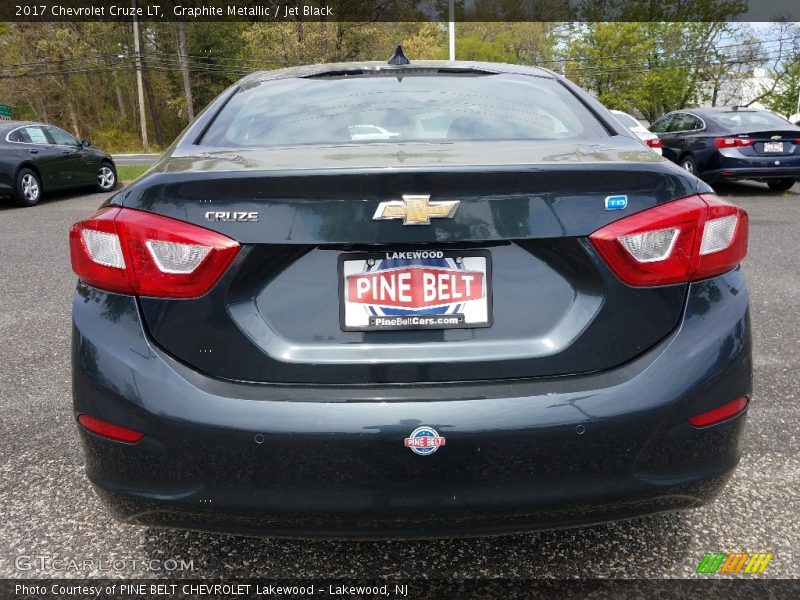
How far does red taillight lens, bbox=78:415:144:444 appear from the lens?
5.40 feet

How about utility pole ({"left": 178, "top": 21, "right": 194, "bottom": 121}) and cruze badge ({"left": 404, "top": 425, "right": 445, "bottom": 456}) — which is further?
utility pole ({"left": 178, "top": 21, "right": 194, "bottom": 121})

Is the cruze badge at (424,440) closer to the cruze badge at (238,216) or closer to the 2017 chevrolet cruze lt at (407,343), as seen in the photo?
the 2017 chevrolet cruze lt at (407,343)

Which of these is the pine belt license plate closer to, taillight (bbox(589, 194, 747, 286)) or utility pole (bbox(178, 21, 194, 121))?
taillight (bbox(589, 194, 747, 286))

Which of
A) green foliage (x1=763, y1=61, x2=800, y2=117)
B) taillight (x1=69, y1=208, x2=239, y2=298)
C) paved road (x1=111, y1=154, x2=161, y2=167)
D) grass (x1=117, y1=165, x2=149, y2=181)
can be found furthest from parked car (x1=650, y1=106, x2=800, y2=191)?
green foliage (x1=763, y1=61, x2=800, y2=117)

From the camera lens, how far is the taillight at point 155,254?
159cm

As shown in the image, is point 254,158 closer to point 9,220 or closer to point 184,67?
point 9,220

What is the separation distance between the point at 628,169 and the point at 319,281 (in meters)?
0.78

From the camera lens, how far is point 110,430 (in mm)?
1677

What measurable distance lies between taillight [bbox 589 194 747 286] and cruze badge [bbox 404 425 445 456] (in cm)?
57

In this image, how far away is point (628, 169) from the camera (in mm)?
1645

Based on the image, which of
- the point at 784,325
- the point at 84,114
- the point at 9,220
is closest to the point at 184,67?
the point at 84,114

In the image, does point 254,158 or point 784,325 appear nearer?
point 254,158

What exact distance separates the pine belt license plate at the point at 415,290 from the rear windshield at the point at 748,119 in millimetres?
11213

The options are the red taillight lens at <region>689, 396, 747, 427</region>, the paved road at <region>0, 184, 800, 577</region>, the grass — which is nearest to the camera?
the red taillight lens at <region>689, 396, 747, 427</region>
